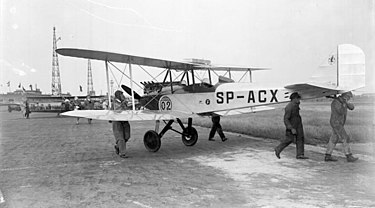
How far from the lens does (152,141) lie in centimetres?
819

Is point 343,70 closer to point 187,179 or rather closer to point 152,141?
point 187,179

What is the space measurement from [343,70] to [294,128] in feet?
5.40

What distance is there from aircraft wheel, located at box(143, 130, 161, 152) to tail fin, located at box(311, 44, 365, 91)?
162 inches

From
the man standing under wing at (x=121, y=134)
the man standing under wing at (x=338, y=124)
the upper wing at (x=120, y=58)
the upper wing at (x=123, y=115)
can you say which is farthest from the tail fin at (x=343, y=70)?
the man standing under wing at (x=121, y=134)

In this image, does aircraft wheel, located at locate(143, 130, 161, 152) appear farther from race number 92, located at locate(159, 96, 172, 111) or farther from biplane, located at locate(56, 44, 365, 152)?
race number 92, located at locate(159, 96, 172, 111)

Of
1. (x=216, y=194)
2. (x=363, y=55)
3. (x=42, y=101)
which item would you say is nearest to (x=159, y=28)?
(x=363, y=55)

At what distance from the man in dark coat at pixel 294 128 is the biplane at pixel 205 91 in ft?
1.52

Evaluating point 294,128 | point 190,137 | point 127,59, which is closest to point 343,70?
point 294,128

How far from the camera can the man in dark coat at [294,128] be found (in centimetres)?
672

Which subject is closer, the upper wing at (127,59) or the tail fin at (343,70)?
the tail fin at (343,70)

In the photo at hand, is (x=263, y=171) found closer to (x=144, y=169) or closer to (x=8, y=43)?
(x=144, y=169)

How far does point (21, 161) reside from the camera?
7211 mm

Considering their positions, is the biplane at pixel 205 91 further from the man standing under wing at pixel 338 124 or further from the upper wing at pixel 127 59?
the man standing under wing at pixel 338 124

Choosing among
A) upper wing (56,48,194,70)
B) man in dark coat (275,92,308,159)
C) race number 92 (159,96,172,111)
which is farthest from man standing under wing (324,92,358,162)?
race number 92 (159,96,172,111)
